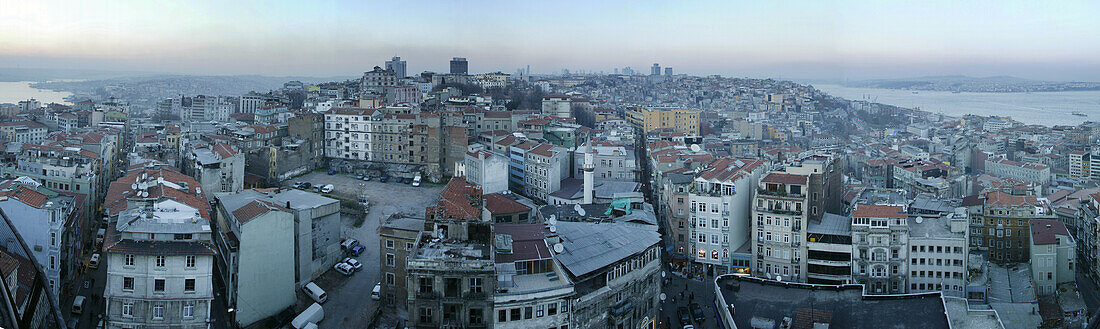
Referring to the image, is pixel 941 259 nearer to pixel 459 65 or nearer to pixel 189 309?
pixel 189 309

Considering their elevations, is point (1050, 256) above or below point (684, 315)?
above

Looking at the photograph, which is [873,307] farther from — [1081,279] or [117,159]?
[117,159]

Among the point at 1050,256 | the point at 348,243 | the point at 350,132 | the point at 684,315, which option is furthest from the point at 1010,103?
the point at 348,243

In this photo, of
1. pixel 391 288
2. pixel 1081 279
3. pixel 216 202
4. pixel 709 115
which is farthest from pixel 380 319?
pixel 709 115

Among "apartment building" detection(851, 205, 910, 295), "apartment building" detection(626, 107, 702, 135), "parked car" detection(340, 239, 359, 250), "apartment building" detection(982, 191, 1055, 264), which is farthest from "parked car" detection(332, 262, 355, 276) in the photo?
"apartment building" detection(626, 107, 702, 135)

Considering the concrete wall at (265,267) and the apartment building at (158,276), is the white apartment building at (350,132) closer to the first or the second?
the concrete wall at (265,267)

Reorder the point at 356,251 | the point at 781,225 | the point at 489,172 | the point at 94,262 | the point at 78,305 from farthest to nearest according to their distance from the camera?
the point at 489,172 < the point at 356,251 < the point at 781,225 < the point at 94,262 < the point at 78,305

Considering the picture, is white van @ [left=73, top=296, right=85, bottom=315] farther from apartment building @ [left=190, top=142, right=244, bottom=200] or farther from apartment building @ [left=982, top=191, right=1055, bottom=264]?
apartment building @ [left=982, top=191, right=1055, bottom=264]
